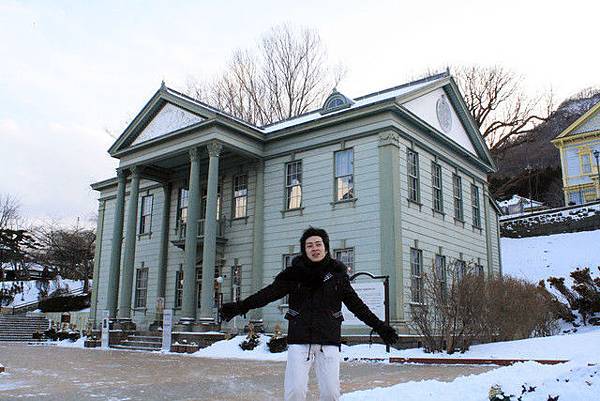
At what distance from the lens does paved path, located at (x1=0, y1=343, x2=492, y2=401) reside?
7695 mm

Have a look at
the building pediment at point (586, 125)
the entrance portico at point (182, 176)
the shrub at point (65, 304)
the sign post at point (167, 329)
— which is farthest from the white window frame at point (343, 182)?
the building pediment at point (586, 125)

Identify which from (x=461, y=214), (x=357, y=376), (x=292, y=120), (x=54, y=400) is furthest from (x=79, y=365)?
(x=461, y=214)

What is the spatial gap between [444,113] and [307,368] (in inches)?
734

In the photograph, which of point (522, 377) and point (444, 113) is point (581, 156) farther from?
point (522, 377)

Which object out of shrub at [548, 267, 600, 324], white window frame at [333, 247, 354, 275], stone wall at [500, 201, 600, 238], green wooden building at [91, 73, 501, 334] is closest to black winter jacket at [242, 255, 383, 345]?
green wooden building at [91, 73, 501, 334]

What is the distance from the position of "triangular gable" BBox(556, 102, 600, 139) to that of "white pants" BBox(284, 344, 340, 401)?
2149 inches

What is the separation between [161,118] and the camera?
22.2m

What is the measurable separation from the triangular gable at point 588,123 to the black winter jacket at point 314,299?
5427 cm

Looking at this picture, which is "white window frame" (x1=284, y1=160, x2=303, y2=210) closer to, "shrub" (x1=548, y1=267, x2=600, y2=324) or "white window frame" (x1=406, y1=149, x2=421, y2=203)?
"white window frame" (x1=406, y1=149, x2=421, y2=203)

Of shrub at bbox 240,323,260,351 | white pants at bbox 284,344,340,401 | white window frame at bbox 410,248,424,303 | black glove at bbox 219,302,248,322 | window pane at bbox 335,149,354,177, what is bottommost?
shrub at bbox 240,323,260,351

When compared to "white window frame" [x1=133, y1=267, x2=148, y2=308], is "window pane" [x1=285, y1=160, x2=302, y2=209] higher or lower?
higher

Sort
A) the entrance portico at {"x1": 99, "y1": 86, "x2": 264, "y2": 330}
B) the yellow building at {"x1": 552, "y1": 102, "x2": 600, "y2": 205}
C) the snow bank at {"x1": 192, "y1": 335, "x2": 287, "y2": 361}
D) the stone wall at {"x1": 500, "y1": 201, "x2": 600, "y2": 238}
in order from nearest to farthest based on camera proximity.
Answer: the snow bank at {"x1": 192, "y1": 335, "x2": 287, "y2": 361}, the entrance portico at {"x1": 99, "y1": 86, "x2": 264, "y2": 330}, the stone wall at {"x1": 500, "y1": 201, "x2": 600, "y2": 238}, the yellow building at {"x1": 552, "y1": 102, "x2": 600, "y2": 205}

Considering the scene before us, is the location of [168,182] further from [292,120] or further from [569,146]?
[569,146]

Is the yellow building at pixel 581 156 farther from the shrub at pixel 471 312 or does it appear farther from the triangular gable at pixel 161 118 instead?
the triangular gable at pixel 161 118
